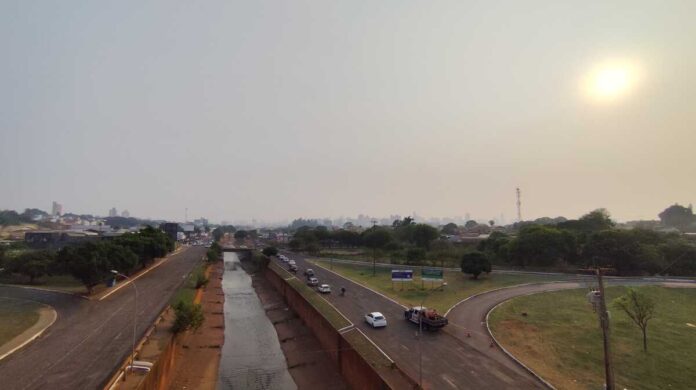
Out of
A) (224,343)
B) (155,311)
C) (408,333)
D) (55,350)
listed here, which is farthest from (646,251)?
(55,350)

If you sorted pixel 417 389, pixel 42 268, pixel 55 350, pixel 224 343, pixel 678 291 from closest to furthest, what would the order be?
pixel 417 389 → pixel 55 350 → pixel 224 343 → pixel 678 291 → pixel 42 268

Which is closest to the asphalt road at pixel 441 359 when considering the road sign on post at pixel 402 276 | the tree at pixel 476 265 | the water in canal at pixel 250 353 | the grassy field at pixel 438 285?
the grassy field at pixel 438 285

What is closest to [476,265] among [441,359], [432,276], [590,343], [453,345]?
[432,276]

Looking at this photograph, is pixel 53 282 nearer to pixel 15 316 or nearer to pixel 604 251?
pixel 15 316

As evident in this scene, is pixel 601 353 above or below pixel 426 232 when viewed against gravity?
below

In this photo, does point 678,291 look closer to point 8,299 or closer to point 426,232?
point 426,232

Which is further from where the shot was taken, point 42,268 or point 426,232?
point 426,232

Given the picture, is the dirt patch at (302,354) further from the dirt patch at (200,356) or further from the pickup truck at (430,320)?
the pickup truck at (430,320)
